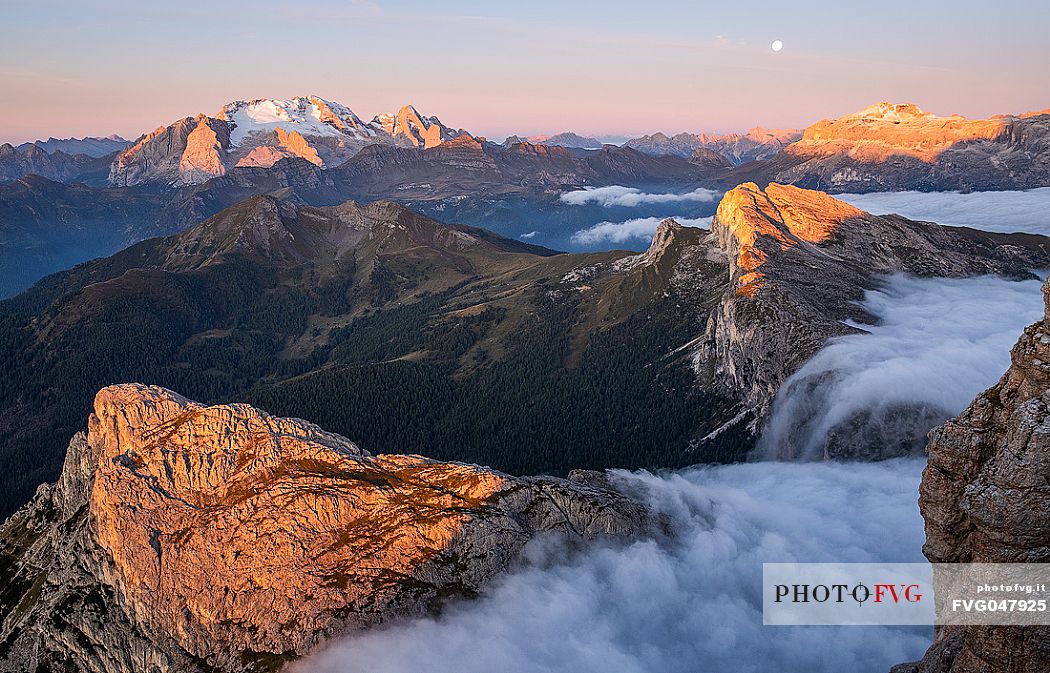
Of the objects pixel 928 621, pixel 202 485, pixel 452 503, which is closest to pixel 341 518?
pixel 452 503

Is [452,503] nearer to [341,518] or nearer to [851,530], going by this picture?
[341,518]

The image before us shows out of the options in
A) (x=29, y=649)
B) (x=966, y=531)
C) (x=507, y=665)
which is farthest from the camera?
(x=29, y=649)

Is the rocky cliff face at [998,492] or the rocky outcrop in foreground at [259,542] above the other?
the rocky cliff face at [998,492]

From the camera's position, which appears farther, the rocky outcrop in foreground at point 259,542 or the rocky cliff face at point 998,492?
the rocky outcrop in foreground at point 259,542

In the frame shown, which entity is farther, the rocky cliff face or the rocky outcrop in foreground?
the rocky outcrop in foreground

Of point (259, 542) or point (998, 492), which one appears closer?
point (998, 492)
